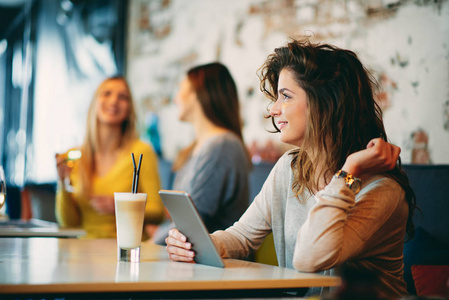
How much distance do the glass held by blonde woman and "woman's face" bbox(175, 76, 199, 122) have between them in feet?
1.04

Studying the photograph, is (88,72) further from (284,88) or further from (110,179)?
(284,88)

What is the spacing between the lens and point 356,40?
311 cm

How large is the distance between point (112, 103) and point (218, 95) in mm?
679

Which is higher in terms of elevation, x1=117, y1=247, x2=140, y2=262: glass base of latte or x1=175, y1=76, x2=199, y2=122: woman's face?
x1=175, y1=76, x2=199, y2=122: woman's face

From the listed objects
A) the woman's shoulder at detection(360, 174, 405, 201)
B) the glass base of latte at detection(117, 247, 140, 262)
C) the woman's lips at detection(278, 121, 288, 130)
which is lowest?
the glass base of latte at detection(117, 247, 140, 262)

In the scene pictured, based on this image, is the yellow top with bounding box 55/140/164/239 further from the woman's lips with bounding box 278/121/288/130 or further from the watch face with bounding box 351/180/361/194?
the watch face with bounding box 351/180/361/194

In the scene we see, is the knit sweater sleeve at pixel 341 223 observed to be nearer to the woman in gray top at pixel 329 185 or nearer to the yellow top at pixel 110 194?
the woman in gray top at pixel 329 185

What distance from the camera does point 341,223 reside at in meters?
1.40

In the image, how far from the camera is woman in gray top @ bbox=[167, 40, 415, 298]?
142 centimetres

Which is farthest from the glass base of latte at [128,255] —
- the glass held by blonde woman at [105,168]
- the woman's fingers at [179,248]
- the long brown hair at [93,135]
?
the long brown hair at [93,135]

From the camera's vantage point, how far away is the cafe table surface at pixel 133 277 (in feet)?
3.51

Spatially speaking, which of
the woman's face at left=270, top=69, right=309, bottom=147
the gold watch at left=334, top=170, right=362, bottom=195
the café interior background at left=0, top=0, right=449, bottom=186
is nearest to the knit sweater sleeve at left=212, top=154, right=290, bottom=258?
the woman's face at left=270, top=69, right=309, bottom=147

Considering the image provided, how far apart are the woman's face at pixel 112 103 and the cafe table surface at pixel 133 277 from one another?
1.76 m

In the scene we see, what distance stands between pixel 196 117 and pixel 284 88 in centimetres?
136
